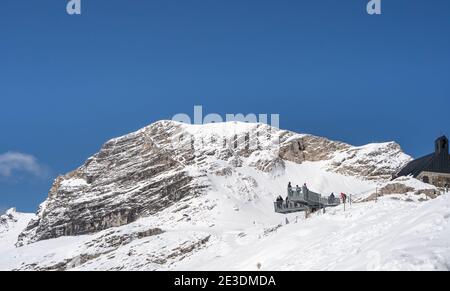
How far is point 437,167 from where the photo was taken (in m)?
116

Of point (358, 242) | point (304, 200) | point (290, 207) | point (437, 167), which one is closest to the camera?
point (358, 242)

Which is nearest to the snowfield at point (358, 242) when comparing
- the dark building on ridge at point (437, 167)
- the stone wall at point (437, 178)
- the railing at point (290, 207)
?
the railing at point (290, 207)

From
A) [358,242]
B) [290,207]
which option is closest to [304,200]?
[290,207]

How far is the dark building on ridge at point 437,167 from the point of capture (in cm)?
11456

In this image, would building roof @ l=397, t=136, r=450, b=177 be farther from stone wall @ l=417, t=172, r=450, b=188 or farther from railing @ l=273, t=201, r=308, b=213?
railing @ l=273, t=201, r=308, b=213

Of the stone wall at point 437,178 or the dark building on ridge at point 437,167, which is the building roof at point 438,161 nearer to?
the dark building on ridge at point 437,167

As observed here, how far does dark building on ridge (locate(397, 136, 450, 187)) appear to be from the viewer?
11456cm

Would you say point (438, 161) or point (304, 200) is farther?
point (438, 161)

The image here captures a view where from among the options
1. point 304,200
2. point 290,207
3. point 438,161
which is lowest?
point 290,207

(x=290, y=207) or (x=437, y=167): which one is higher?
(x=437, y=167)

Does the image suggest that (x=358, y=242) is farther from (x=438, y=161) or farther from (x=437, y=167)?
(x=438, y=161)

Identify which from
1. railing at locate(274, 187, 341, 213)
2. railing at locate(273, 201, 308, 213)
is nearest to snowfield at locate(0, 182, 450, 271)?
railing at locate(273, 201, 308, 213)
